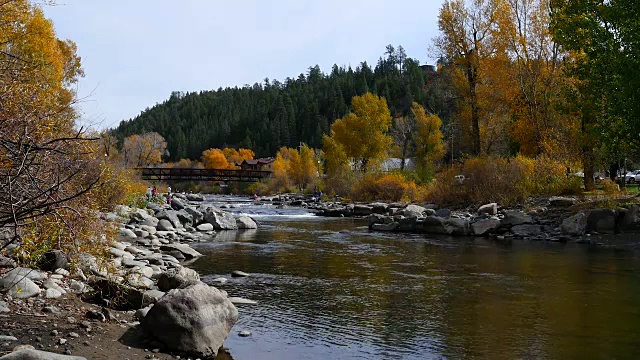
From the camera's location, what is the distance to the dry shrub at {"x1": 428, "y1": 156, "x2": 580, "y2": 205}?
27484mm

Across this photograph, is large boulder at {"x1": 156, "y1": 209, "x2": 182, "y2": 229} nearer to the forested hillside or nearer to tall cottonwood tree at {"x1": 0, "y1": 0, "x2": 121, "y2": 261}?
tall cottonwood tree at {"x1": 0, "y1": 0, "x2": 121, "y2": 261}

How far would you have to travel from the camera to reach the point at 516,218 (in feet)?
75.5

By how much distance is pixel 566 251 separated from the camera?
1786 centimetres

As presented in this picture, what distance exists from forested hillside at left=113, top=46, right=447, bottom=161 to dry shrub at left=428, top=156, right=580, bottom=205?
265ft

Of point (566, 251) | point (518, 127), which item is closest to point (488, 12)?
point (518, 127)

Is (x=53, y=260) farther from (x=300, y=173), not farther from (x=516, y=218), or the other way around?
(x=300, y=173)

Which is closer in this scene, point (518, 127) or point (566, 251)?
point (566, 251)

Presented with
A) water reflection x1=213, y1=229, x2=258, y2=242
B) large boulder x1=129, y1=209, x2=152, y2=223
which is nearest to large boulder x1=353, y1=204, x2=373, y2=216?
water reflection x1=213, y1=229, x2=258, y2=242

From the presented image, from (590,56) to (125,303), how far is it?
64.5 ft

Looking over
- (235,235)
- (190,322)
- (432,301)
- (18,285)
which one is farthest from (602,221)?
(18,285)

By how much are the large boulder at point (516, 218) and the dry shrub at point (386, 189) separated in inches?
609

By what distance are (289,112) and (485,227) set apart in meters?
124

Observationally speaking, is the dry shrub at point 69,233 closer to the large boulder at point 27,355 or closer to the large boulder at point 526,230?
the large boulder at point 27,355

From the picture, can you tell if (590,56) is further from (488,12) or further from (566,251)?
(488,12)
